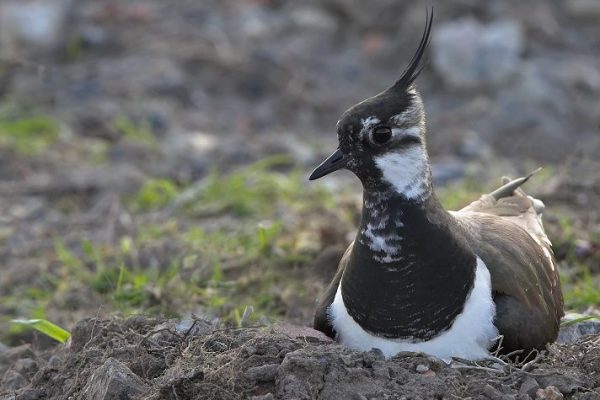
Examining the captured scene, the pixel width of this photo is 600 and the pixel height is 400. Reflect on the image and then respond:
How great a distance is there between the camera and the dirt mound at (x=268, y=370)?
4305 millimetres

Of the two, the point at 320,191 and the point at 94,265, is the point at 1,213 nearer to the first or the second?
the point at 94,265

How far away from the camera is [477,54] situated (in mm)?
10453

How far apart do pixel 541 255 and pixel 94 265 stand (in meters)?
3.18

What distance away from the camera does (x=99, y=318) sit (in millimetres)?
5148

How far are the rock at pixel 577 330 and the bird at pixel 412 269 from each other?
0.57m

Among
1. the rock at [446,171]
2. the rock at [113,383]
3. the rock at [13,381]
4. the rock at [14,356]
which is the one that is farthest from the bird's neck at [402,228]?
the rock at [446,171]

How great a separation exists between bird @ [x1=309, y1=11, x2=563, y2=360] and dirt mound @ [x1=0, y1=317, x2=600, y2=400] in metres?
0.17

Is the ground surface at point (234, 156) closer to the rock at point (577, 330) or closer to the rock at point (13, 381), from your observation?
the rock at point (13, 381)

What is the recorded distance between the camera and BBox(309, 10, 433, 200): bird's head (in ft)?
15.9

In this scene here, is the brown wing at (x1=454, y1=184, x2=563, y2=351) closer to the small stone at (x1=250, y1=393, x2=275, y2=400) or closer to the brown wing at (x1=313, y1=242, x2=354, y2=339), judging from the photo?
the brown wing at (x1=313, y1=242, x2=354, y2=339)

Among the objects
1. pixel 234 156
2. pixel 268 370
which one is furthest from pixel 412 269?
pixel 234 156

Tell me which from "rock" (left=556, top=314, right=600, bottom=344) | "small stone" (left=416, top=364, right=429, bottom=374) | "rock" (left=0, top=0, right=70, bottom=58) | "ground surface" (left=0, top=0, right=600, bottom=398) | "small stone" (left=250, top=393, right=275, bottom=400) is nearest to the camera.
→ "small stone" (left=250, top=393, right=275, bottom=400)

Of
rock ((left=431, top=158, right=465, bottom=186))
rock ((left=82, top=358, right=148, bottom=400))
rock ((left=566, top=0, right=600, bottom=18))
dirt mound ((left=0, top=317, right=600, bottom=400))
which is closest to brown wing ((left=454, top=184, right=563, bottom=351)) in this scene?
dirt mound ((left=0, top=317, right=600, bottom=400))

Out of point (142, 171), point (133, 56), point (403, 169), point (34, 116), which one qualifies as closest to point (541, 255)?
point (403, 169)
